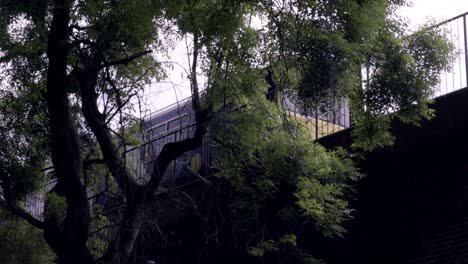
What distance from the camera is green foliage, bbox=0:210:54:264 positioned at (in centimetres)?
1628

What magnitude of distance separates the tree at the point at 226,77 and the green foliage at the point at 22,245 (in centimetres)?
292

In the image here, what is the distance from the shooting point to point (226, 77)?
12.1 meters

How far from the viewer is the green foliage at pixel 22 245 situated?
16281 mm

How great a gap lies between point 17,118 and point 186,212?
9.45 ft

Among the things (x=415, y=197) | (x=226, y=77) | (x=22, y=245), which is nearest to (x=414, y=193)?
(x=415, y=197)

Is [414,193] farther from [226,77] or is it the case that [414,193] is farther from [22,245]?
[22,245]

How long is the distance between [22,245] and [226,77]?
20.6ft

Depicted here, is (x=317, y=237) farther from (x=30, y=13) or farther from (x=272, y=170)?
(x=30, y=13)

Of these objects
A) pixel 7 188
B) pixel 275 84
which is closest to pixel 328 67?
pixel 275 84

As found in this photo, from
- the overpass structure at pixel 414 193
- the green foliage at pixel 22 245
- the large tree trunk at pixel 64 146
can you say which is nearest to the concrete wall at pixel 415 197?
the overpass structure at pixel 414 193

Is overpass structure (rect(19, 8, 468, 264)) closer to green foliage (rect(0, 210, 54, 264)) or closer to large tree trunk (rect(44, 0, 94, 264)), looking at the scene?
large tree trunk (rect(44, 0, 94, 264))

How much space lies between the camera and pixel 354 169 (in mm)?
12539

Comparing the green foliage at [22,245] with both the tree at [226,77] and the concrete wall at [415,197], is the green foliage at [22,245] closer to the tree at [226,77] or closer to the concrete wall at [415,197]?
the tree at [226,77]

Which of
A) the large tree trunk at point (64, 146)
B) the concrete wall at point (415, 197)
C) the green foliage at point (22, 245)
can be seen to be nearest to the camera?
the large tree trunk at point (64, 146)
